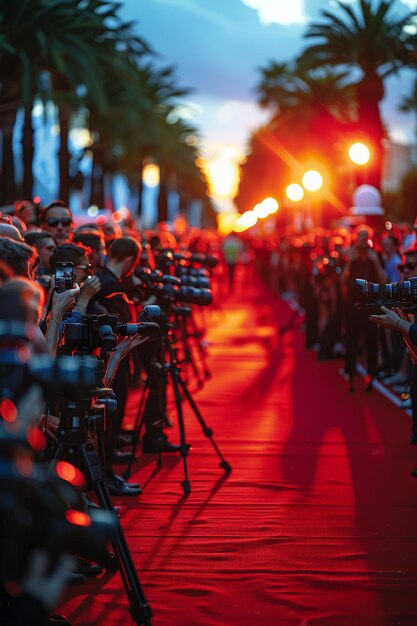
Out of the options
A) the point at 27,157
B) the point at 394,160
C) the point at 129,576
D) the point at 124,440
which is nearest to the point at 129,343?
the point at 129,576

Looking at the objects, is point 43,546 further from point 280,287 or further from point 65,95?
point 280,287

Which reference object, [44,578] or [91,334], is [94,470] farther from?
[44,578]

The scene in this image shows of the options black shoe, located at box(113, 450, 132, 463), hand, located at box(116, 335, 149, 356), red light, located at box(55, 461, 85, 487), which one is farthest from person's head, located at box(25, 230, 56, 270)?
red light, located at box(55, 461, 85, 487)

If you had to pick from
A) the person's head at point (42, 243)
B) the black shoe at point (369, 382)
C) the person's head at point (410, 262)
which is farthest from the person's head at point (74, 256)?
the black shoe at point (369, 382)

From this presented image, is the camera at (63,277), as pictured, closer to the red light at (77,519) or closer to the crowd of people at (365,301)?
the crowd of people at (365,301)

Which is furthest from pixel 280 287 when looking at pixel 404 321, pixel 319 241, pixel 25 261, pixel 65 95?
pixel 25 261

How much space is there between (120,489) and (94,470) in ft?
10.4

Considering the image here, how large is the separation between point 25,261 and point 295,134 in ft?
200

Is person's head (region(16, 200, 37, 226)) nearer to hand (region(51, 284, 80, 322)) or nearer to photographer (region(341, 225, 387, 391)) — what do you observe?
photographer (region(341, 225, 387, 391))

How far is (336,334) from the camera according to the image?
19.4m

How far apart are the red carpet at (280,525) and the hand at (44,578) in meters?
2.65

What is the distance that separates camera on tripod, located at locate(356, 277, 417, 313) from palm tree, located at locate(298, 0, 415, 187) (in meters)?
28.9

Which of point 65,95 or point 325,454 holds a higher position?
point 65,95

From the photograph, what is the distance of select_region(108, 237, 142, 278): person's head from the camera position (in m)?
8.97
